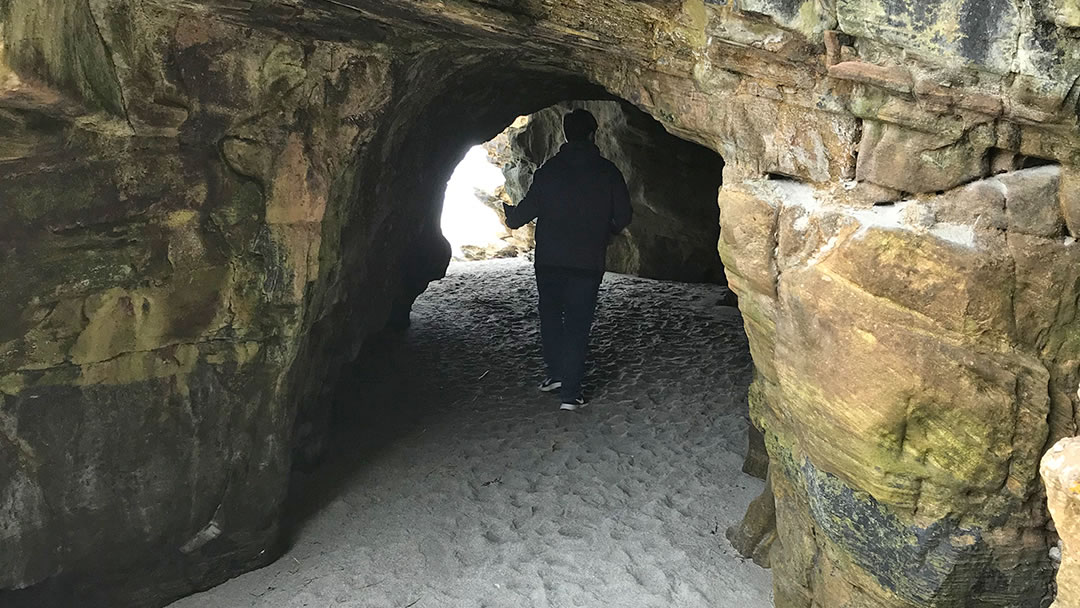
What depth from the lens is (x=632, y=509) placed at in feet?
15.3

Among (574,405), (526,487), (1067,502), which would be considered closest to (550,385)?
(574,405)

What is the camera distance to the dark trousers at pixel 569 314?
5.67m

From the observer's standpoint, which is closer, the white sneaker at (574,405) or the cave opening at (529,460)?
the cave opening at (529,460)

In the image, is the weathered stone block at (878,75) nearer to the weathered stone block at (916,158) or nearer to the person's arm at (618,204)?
the weathered stone block at (916,158)

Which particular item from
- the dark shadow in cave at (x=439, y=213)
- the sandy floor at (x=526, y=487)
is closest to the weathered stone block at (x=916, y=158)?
the sandy floor at (x=526, y=487)

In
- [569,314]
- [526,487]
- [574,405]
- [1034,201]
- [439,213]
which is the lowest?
[526,487]

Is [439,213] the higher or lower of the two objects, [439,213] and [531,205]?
the lower

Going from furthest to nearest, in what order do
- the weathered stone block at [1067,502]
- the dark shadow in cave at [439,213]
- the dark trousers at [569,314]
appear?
the dark trousers at [569,314] < the dark shadow in cave at [439,213] < the weathered stone block at [1067,502]

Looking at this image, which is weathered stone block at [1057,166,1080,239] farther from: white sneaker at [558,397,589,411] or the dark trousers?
white sneaker at [558,397,589,411]

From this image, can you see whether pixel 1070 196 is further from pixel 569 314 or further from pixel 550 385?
pixel 550 385

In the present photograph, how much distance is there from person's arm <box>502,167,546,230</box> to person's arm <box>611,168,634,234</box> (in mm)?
467

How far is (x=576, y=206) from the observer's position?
5.49m

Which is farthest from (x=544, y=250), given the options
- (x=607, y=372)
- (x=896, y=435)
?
(x=896, y=435)

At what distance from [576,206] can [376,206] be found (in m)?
1.31
